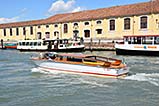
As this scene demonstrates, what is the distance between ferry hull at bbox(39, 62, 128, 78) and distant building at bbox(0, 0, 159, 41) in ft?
77.6

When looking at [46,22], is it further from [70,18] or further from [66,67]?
[66,67]

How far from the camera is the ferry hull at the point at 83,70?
54.3 feet

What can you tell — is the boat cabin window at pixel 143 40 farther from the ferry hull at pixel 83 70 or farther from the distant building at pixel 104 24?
the ferry hull at pixel 83 70

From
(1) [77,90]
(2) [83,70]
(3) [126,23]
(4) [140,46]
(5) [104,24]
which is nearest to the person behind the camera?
(1) [77,90]

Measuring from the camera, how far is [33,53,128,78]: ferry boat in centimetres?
1659

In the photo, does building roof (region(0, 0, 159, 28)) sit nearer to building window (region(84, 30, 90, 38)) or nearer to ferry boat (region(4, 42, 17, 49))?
building window (region(84, 30, 90, 38))

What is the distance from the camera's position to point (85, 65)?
57.4ft

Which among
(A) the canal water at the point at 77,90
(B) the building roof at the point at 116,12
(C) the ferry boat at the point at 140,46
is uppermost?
(B) the building roof at the point at 116,12

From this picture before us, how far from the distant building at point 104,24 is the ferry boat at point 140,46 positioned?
7.93 m

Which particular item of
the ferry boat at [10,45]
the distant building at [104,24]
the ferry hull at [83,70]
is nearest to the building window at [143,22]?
the distant building at [104,24]

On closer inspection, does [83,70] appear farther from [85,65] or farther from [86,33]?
[86,33]

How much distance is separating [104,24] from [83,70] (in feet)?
94.2

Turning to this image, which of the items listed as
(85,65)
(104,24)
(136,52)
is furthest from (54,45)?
(85,65)

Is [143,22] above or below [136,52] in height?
above
